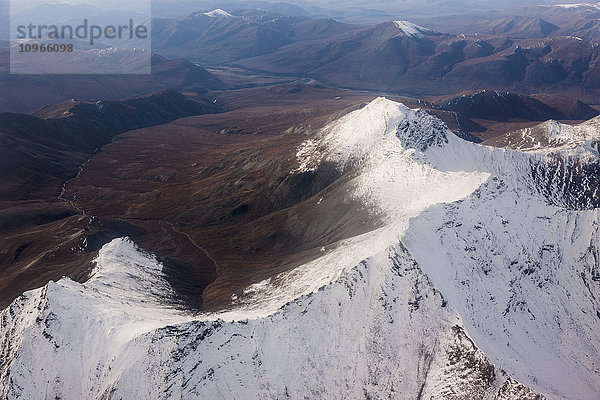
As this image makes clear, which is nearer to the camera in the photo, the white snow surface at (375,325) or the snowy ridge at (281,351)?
the snowy ridge at (281,351)

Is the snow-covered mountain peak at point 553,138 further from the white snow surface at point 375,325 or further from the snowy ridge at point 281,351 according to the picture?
the snowy ridge at point 281,351

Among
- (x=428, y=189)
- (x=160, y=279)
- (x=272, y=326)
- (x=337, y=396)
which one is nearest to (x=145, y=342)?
(x=272, y=326)

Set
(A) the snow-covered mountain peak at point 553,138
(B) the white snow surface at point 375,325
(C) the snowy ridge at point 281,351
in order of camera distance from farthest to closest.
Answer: (A) the snow-covered mountain peak at point 553,138 → (B) the white snow surface at point 375,325 → (C) the snowy ridge at point 281,351

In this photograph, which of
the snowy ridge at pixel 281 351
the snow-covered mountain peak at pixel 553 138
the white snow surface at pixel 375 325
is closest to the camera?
the snowy ridge at pixel 281 351

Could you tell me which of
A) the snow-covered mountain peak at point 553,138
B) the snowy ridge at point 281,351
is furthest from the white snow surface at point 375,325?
the snow-covered mountain peak at point 553,138

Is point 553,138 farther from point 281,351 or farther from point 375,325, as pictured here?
point 281,351

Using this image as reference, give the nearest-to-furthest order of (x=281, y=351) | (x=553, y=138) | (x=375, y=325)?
1. (x=281, y=351)
2. (x=375, y=325)
3. (x=553, y=138)

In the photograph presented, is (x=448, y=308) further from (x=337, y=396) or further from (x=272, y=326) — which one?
(x=272, y=326)

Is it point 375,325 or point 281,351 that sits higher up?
point 375,325

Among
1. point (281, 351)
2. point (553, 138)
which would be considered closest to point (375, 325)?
point (281, 351)
